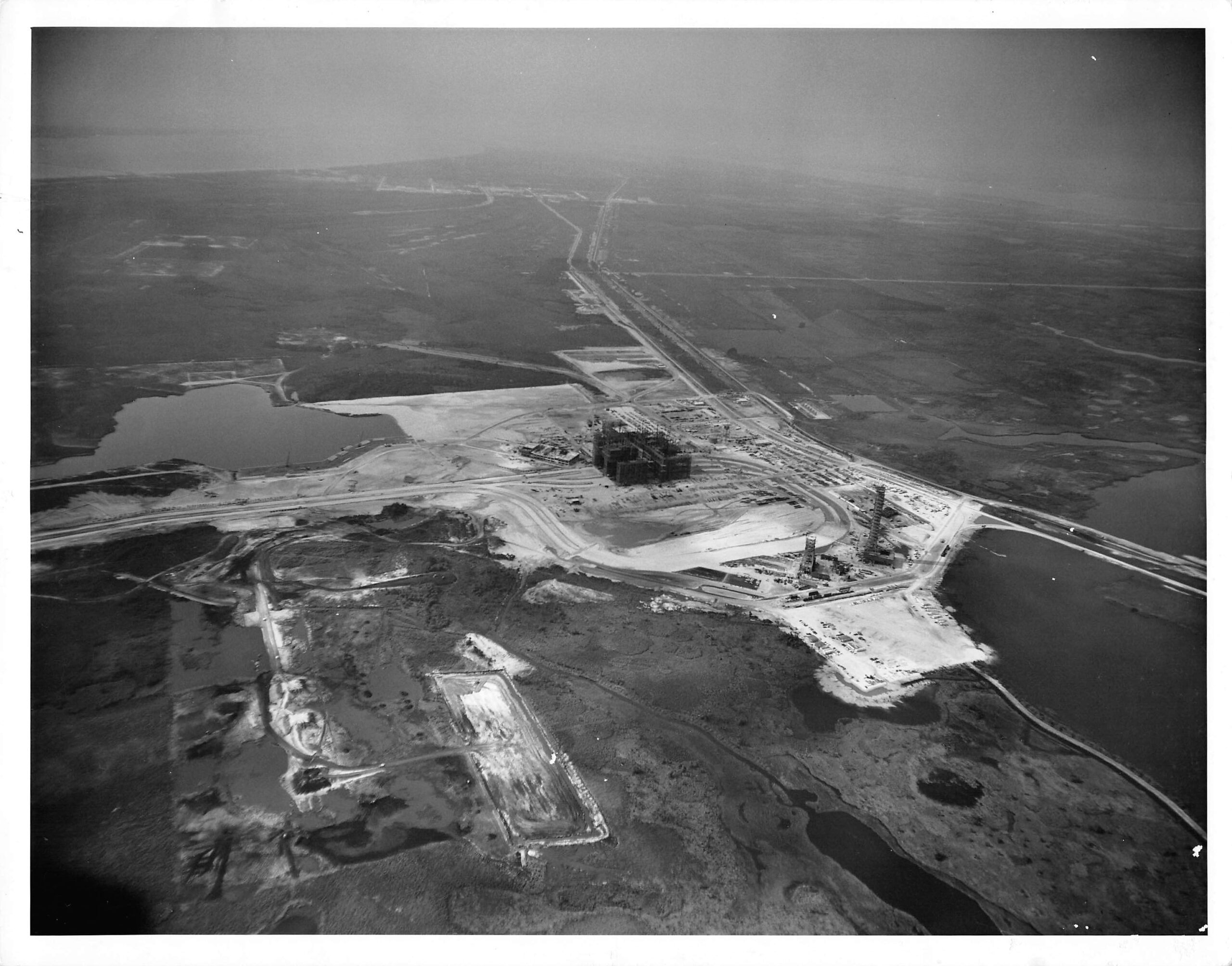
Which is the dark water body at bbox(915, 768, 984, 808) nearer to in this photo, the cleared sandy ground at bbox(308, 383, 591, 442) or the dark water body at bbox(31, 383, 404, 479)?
the cleared sandy ground at bbox(308, 383, 591, 442)

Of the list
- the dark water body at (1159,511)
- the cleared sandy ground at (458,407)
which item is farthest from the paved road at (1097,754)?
the cleared sandy ground at (458,407)

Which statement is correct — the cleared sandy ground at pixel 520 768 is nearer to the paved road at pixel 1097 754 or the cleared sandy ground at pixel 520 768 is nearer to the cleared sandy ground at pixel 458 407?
the paved road at pixel 1097 754

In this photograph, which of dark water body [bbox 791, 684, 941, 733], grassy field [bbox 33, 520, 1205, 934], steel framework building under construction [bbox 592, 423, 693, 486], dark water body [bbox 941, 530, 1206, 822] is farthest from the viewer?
steel framework building under construction [bbox 592, 423, 693, 486]

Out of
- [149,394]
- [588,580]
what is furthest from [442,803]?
[149,394]

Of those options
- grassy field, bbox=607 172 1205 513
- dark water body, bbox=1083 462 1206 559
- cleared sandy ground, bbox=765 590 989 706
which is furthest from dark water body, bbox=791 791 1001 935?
dark water body, bbox=1083 462 1206 559
